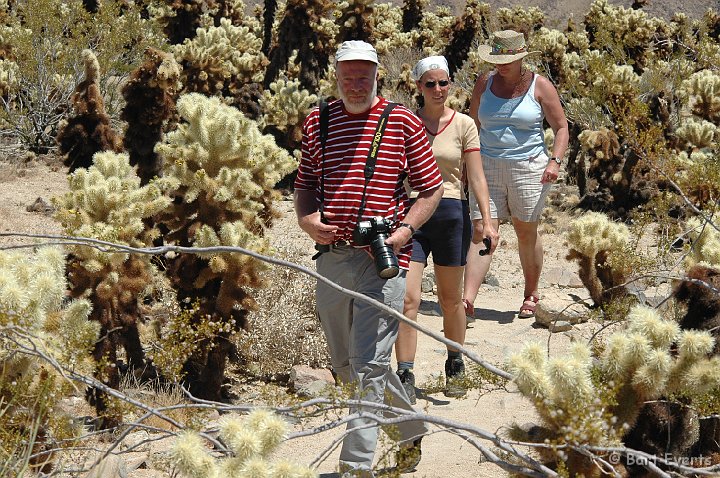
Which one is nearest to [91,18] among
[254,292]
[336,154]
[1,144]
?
[1,144]

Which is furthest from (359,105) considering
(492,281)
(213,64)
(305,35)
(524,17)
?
(524,17)

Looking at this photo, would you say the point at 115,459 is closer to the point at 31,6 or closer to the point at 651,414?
the point at 651,414

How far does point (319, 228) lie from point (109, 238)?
1.57 m

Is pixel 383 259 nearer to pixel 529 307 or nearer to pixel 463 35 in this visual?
pixel 529 307

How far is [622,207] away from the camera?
11938 millimetres

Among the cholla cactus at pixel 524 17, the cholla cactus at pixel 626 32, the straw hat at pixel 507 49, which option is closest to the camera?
the straw hat at pixel 507 49

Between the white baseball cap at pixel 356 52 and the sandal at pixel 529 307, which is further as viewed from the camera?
the sandal at pixel 529 307

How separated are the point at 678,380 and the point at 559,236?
340 inches

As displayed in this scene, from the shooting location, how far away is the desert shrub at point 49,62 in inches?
583

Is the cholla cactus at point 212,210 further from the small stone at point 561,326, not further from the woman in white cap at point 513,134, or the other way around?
the small stone at point 561,326

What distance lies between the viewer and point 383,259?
3.65m

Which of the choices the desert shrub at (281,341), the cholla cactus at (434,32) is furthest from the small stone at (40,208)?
the cholla cactus at (434,32)

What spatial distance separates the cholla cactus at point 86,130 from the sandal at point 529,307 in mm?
3438

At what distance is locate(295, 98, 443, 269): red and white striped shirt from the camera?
380cm
